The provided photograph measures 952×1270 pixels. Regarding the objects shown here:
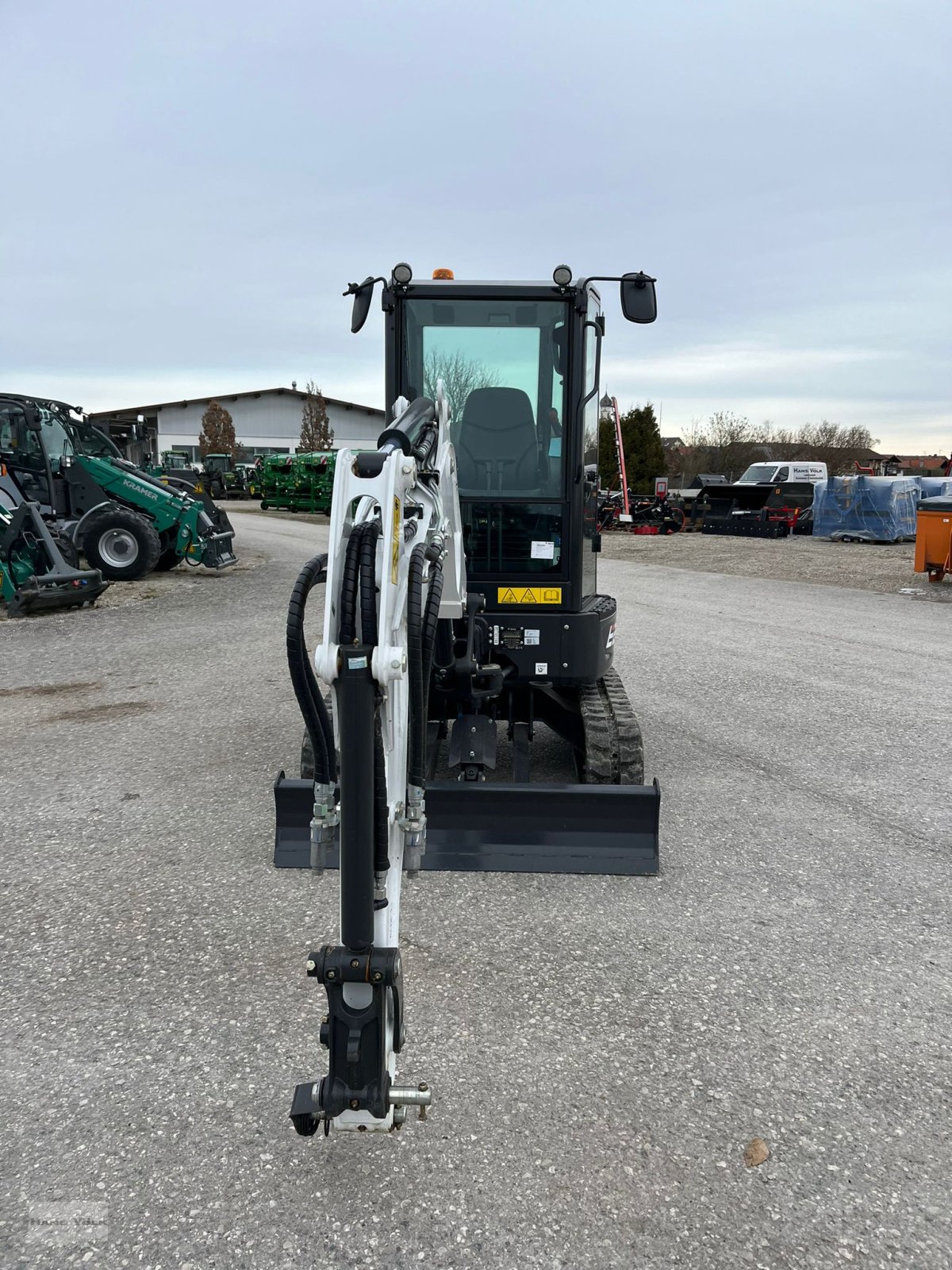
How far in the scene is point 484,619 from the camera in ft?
16.6

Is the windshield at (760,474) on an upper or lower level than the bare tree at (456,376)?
upper

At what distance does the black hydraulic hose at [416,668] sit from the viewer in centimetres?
269

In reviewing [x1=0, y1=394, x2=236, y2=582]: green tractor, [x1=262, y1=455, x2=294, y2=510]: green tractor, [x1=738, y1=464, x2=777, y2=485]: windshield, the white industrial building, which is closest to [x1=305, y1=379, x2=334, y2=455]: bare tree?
the white industrial building

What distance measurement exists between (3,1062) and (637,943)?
2.30 meters

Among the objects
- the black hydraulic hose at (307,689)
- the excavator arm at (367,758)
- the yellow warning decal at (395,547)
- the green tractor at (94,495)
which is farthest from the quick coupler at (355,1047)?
the green tractor at (94,495)

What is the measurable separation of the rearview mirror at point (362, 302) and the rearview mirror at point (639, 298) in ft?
4.18

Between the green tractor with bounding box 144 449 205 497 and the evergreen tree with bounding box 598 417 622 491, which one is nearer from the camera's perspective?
the green tractor with bounding box 144 449 205 497

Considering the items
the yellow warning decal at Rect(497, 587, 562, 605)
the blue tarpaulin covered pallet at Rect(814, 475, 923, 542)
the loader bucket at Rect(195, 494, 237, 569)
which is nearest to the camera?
the yellow warning decal at Rect(497, 587, 562, 605)

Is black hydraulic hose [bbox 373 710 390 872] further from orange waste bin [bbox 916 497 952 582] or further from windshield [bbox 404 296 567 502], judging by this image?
orange waste bin [bbox 916 497 952 582]

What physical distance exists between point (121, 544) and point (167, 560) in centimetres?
149

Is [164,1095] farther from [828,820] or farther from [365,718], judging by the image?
[828,820]

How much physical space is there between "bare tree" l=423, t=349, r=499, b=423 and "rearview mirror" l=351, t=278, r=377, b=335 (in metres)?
0.38

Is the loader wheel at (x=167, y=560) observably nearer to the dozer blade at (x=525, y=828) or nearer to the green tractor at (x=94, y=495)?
the green tractor at (x=94, y=495)

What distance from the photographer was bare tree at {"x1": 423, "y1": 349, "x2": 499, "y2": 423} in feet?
16.7
